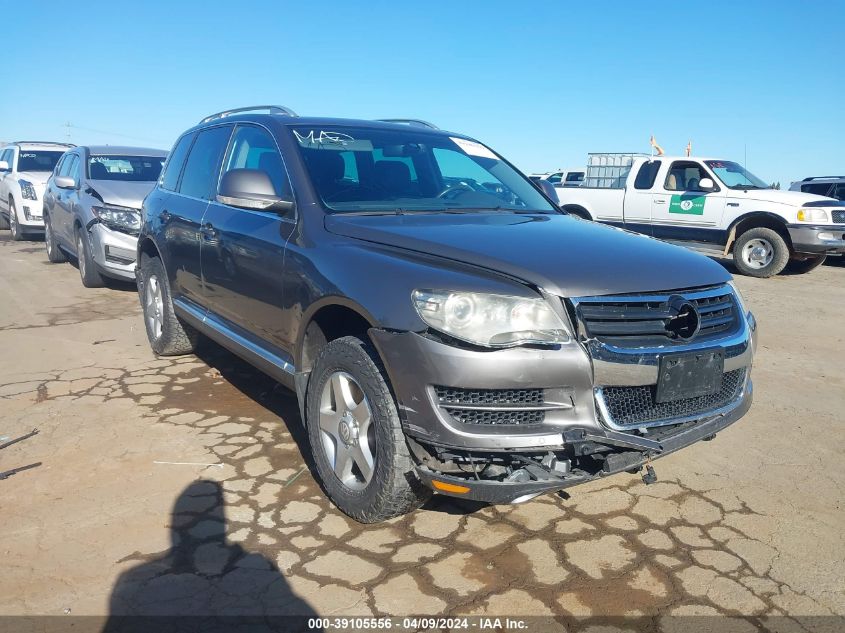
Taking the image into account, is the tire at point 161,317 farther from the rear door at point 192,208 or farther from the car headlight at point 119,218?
the car headlight at point 119,218

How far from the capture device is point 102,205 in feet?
26.7

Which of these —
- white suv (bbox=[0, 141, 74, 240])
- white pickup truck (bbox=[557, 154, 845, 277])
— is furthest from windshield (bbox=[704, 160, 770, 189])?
white suv (bbox=[0, 141, 74, 240])

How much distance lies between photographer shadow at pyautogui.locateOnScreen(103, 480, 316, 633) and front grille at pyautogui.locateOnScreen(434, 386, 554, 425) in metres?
0.90

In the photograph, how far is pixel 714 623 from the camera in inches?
96.3

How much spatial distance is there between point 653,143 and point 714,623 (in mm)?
17764

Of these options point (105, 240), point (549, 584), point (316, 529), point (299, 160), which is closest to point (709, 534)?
point (549, 584)

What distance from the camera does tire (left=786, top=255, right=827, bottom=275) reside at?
1161cm

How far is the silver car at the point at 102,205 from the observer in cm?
802

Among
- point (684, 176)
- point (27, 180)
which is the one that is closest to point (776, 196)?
point (684, 176)

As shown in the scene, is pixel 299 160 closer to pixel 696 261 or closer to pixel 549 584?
pixel 696 261

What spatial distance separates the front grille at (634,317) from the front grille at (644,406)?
19 cm

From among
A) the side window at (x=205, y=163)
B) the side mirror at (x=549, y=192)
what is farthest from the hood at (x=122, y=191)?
the side mirror at (x=549, y=192)

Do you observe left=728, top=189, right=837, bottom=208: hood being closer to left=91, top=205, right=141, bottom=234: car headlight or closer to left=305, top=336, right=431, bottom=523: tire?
left=91, top=205, right=141, bottom=234: car headlight

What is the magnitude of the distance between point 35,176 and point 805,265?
14.2m
